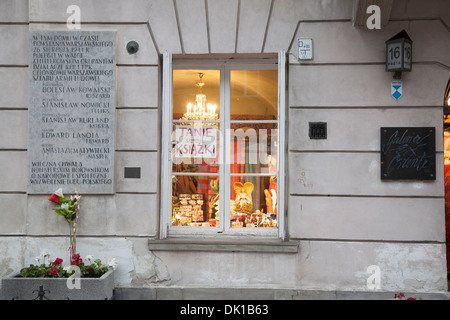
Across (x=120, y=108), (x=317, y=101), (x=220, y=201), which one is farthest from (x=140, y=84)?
(x=317, y=101)

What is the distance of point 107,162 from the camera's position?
6.02 metres

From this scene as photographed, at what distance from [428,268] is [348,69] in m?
2.63

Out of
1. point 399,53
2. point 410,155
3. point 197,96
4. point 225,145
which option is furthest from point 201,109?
point 410,155

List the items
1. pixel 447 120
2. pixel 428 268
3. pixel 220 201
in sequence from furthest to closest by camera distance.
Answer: pixel 447 120
pixel 220 201
pixel 428 268

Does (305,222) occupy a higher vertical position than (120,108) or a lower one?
lower

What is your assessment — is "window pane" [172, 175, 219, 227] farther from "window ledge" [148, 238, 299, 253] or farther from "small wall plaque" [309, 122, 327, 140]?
"small wall plaque" [309, 122, 327, 140]

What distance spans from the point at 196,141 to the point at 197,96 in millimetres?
599

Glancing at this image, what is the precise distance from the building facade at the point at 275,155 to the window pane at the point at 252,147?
0.31 ft

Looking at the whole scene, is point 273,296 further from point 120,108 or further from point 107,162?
point 120,108

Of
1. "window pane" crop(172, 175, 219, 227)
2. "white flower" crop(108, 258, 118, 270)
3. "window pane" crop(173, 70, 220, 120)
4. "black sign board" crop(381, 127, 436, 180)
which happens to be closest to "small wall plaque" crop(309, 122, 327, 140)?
"black sign board" crop(381, 127, 436, 180)

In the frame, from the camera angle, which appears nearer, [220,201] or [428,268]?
[428,268]

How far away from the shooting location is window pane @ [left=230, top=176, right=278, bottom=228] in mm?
6293

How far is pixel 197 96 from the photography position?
636cm

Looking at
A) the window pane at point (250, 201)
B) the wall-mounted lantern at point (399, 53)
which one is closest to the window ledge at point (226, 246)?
the window pane at point (250, 201)
